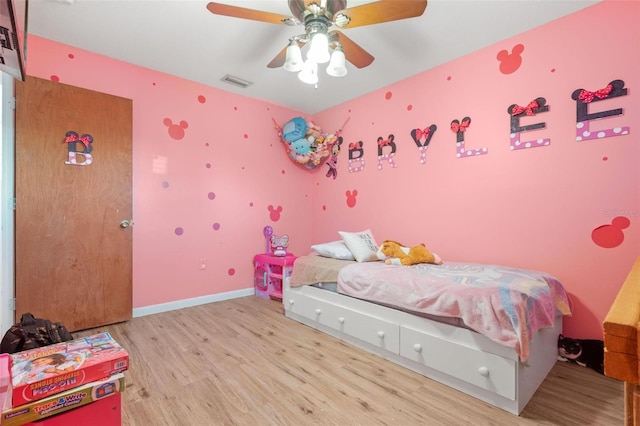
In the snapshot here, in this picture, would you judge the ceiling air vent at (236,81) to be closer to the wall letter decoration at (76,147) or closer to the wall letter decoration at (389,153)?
the wall letter decoration at (76,147)

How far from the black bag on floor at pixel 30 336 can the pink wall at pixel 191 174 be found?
1673 millimetres

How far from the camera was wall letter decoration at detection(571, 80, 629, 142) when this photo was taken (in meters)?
2.00

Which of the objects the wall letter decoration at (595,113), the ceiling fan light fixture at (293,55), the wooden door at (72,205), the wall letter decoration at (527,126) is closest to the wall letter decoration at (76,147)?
the wooden door at (72,205)

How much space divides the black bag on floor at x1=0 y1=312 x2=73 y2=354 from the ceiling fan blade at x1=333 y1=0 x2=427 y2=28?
7.10 ft

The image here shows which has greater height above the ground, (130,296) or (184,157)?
(184,157)

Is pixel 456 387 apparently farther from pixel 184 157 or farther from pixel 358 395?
pixel 184 157

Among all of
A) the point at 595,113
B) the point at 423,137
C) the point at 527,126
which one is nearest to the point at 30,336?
the point at 423,137

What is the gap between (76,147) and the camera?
2.60m

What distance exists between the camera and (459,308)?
1735 mm

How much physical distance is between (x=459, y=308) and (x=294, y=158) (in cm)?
294

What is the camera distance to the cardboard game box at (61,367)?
90 cm

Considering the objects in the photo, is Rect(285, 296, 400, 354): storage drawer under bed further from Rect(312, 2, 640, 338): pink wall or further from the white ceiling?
the white ceiling

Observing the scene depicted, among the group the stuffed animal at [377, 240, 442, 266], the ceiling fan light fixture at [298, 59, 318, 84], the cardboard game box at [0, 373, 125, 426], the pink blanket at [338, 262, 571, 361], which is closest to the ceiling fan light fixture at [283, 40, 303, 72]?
the ceiling fan light fixture at [298, 59, 318, 84]


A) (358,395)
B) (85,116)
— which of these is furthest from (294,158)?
(358,395)
